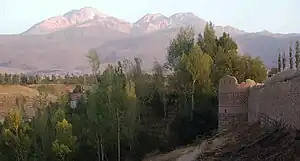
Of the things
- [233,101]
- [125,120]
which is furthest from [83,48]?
[233,101]

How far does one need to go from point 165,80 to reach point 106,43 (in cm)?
15910

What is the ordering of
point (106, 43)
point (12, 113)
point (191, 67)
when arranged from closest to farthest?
1. point (12, 113)
2. point (191, 67)
3. point (106, 43)

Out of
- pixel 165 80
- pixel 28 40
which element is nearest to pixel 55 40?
pixel 28 40

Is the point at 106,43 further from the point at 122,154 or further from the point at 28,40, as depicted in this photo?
the point at 122,154

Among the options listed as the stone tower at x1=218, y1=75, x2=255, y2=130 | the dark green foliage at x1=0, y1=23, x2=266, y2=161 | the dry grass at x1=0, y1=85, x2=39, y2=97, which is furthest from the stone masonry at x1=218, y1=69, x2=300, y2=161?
the dry grass at x1=0, y1=85, x2=39, y2=97

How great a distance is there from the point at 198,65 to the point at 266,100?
1022 centimetres

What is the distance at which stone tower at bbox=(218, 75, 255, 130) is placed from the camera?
59.2ft

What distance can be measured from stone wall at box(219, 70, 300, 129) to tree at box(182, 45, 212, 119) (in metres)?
5.27

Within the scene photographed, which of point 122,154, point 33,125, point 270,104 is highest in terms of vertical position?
point 270,104

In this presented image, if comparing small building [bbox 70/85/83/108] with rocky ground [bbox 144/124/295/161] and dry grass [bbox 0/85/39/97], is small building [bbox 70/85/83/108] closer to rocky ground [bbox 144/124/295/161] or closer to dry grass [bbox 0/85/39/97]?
dry grass [bbox 0/85/39/97]

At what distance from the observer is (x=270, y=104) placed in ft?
42.9

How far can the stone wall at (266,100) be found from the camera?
10155 mm

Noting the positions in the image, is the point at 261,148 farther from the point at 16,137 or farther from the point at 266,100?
the point at 16,137

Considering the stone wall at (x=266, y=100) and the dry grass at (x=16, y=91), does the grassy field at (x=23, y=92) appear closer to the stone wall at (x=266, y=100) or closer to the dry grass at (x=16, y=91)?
the dry grass at (x=16, y=91)
